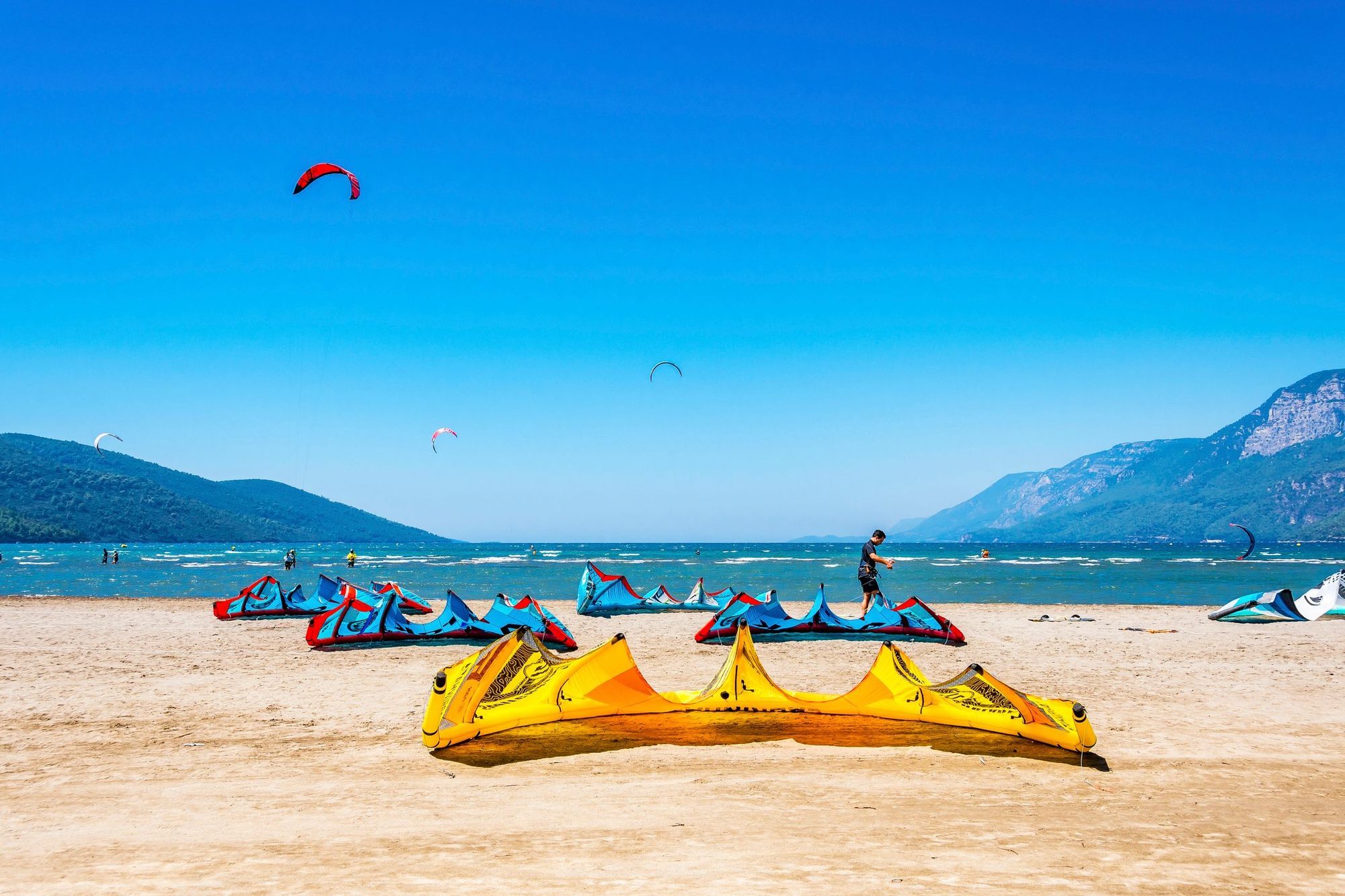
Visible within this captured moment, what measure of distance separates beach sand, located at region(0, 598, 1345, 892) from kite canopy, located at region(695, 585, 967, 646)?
4579 millimetres

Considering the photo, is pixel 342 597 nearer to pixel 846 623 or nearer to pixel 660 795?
pixel 846 623

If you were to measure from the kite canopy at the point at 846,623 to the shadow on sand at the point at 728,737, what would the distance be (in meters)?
7.13

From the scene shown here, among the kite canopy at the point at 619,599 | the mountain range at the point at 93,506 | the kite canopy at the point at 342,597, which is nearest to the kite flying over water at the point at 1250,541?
the kite canopy at the point at 619,599

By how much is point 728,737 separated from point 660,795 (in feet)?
5.54

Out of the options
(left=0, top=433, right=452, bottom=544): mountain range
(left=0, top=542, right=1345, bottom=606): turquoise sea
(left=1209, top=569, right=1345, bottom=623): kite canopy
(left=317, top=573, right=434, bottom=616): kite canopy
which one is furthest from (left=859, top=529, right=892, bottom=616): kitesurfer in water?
(left=0, top=433, right=452, bottom=544): mountain range

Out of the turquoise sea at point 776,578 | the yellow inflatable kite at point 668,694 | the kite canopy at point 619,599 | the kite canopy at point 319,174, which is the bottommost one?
the turquoise sea at point 776,578

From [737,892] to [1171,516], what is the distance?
231565 mm

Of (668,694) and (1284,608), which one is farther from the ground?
(668,694)

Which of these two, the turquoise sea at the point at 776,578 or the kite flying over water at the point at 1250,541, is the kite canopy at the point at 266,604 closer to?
the turquoise sea at the point at 776,578

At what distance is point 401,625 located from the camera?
1391 cm

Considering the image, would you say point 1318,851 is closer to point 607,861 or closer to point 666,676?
point 607,861

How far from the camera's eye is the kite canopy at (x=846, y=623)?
1486cm

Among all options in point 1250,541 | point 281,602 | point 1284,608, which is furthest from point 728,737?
point 1250,541

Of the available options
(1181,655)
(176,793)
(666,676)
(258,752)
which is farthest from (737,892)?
(1181,655)
